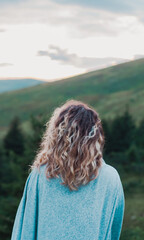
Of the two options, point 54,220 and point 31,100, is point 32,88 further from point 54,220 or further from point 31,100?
point 54,220

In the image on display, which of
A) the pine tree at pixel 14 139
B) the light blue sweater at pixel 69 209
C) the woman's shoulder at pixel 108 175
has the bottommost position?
the pine tree at pixel 14 139

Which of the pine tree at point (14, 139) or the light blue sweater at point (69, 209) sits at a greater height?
the light blue sweater at point (69, 209)

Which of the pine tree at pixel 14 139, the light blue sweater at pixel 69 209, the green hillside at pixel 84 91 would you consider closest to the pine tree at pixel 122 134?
the pine tree at pixel 14 139

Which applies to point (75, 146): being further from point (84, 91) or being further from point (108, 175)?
point (84, 91)

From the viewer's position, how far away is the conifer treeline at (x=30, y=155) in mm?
13742

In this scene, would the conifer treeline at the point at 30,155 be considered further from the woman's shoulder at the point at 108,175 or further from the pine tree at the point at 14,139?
the woman's shoulder at the point at 108,175

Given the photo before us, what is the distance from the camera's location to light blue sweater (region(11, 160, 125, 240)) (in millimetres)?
3033

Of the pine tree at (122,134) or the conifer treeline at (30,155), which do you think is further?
the pine tree at (122,134)

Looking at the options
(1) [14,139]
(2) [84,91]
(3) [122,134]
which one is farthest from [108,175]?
(2) [84,91]

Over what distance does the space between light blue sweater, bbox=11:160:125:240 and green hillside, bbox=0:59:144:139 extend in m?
68.9

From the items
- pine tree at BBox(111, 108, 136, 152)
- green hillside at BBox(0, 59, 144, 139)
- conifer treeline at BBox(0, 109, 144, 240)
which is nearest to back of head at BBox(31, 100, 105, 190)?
conifer treeline at BBox(0, 109, 144, 240)

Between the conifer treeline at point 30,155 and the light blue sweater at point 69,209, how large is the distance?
6.54 metres

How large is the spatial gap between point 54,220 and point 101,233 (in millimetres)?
463

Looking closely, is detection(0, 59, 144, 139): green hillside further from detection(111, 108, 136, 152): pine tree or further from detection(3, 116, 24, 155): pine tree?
detection(111, 108, 136, 152): pine tree
